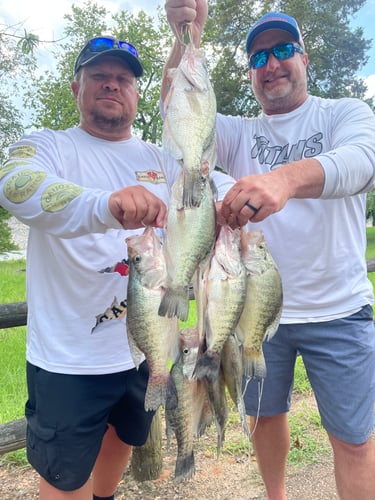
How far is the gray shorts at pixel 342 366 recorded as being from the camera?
7.57ft

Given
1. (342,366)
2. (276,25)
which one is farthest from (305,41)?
(342,366)

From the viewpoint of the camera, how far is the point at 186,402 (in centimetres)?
155

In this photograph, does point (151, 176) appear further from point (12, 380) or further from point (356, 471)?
point (12, 380)

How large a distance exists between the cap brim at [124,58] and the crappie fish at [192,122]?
1.01 m

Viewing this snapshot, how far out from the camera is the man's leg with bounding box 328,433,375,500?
88.4 inches

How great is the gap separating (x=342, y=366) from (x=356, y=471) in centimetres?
55

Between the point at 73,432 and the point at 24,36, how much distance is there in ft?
12.5

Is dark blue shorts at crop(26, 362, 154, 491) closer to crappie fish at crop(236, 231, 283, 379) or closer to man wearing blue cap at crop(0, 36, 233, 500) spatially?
man wearing blue cap at crop(0, 36, 233, 500)

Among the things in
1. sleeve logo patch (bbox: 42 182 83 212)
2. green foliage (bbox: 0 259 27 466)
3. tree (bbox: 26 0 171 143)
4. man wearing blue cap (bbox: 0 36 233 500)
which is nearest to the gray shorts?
man wearing blue cap (bbox: 0 36 233 500)

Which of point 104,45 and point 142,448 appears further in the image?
point 142,448

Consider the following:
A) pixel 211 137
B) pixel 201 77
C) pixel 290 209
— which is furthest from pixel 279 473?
pixel 201 77

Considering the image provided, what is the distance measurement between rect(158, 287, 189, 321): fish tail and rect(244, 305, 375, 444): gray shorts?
4.29ft

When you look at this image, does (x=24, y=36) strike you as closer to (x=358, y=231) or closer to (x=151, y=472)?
(x=358, y=231)

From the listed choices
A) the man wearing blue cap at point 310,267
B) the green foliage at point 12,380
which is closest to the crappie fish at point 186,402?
the man wearing blue cap at point 310,267
